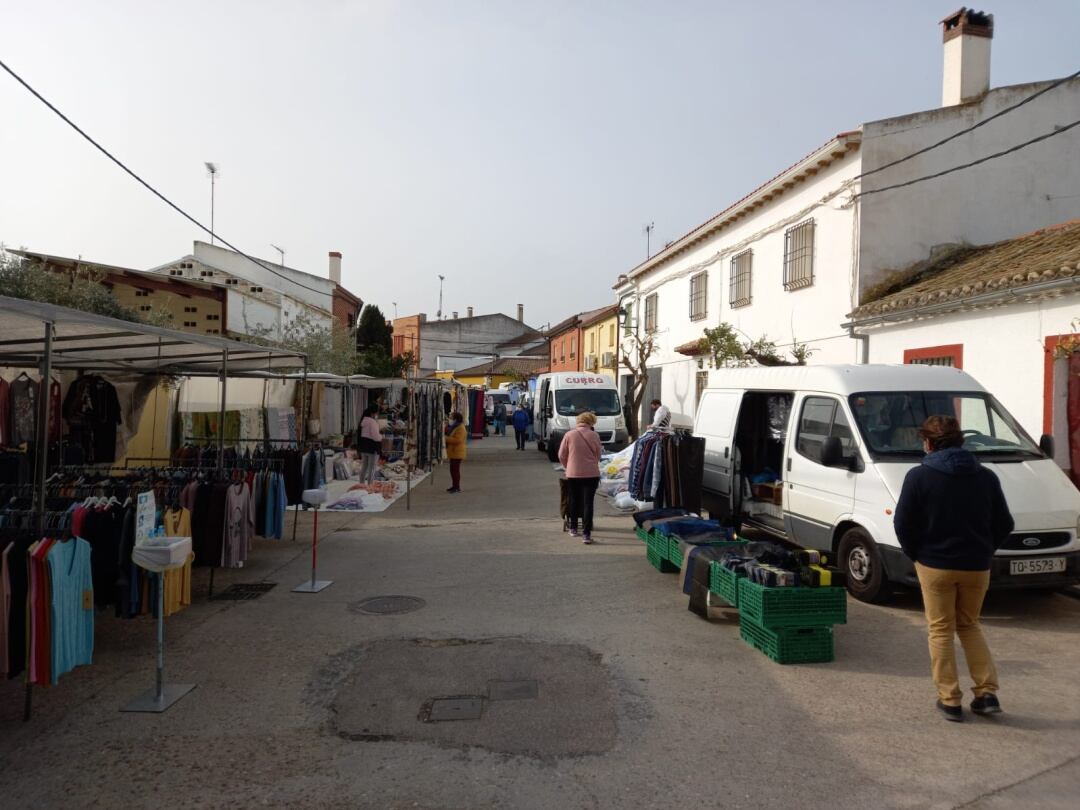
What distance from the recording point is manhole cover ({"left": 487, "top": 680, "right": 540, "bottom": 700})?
191 inches

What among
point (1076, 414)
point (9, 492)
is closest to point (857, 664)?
point (1076, 414)

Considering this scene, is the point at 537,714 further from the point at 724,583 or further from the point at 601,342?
the point at 601,342

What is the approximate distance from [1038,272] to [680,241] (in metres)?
14.5

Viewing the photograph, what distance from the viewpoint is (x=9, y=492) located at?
730 cm

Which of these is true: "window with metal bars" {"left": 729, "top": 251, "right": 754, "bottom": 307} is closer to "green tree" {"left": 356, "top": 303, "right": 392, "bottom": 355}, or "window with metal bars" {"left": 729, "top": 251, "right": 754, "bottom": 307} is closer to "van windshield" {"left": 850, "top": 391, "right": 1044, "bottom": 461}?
"van windshield" {"left": 850, "top": 391, "right": 1044, "bottom": 461}

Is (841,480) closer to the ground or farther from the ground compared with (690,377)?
closer to the ground

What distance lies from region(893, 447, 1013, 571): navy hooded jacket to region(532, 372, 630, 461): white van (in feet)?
53.9

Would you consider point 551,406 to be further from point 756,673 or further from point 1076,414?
point 756,673

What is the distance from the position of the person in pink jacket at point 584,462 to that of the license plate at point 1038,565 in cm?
464

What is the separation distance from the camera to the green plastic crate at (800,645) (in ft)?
17.8

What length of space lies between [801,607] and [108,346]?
6443mm

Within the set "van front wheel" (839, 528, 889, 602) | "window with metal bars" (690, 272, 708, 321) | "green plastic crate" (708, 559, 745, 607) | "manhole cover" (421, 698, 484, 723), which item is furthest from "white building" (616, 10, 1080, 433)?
"manhole cover" (421, 698, 484, 723)

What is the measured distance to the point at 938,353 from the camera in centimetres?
1191

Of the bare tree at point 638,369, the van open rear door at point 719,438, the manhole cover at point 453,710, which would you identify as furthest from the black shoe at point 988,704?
the bare tree at point 638,369
